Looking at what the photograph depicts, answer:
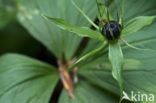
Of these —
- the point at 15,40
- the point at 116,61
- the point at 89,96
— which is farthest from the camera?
the point at 15,40

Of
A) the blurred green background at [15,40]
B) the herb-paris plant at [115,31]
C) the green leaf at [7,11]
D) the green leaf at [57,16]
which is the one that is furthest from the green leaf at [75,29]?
the green leaf at [7,11]

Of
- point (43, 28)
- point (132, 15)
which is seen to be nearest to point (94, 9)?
point (132, 15)

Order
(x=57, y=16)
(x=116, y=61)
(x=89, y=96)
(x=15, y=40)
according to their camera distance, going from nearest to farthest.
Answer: (x=116, y=61)
(x=89, y=96)
(x=57, y=16)
(x=15, y=40)

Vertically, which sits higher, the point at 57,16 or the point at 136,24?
the point at 57,16

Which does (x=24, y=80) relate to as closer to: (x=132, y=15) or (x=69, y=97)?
(x=69, y=97)

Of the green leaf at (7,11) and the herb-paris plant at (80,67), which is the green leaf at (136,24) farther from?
the green leaf at (7,11)

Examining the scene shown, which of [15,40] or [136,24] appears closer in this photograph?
[136,24]

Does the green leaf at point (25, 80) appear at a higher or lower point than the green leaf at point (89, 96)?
higher

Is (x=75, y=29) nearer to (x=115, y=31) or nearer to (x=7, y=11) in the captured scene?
(x=115, y=31)

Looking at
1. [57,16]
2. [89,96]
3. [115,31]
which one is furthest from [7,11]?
[115,31]
